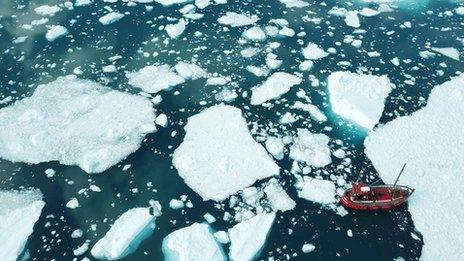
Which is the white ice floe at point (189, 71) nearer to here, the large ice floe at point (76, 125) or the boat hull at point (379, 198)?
the large ice floe at point (76, 125)

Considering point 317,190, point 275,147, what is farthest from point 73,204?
point 317,190

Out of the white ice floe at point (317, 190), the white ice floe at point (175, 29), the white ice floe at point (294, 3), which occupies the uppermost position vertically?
the white ice floe at point (294, 3)

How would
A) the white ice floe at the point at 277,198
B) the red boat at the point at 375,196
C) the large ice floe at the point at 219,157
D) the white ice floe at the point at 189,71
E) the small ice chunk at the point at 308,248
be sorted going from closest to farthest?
the small ice chunk at the point at 308,248
the red boat at the point at 375,196
the white ice floe at the point at 277,198
the large ice floe at the point at 219,157
the white ice floe at the point at 189,71

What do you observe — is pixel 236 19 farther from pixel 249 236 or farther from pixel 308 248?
pixel 308 248

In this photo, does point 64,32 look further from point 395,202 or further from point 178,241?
point 395,202

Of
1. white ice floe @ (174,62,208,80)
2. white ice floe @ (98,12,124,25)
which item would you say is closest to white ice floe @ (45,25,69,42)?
white ice floe @ (98,12,124,25)

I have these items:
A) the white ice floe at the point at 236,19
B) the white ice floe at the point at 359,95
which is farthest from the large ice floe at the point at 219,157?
the white ice floe at the point at 236,19

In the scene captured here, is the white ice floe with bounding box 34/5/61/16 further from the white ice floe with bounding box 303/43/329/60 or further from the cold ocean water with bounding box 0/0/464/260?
the white ice floe with bounding box 303/43/329/60
